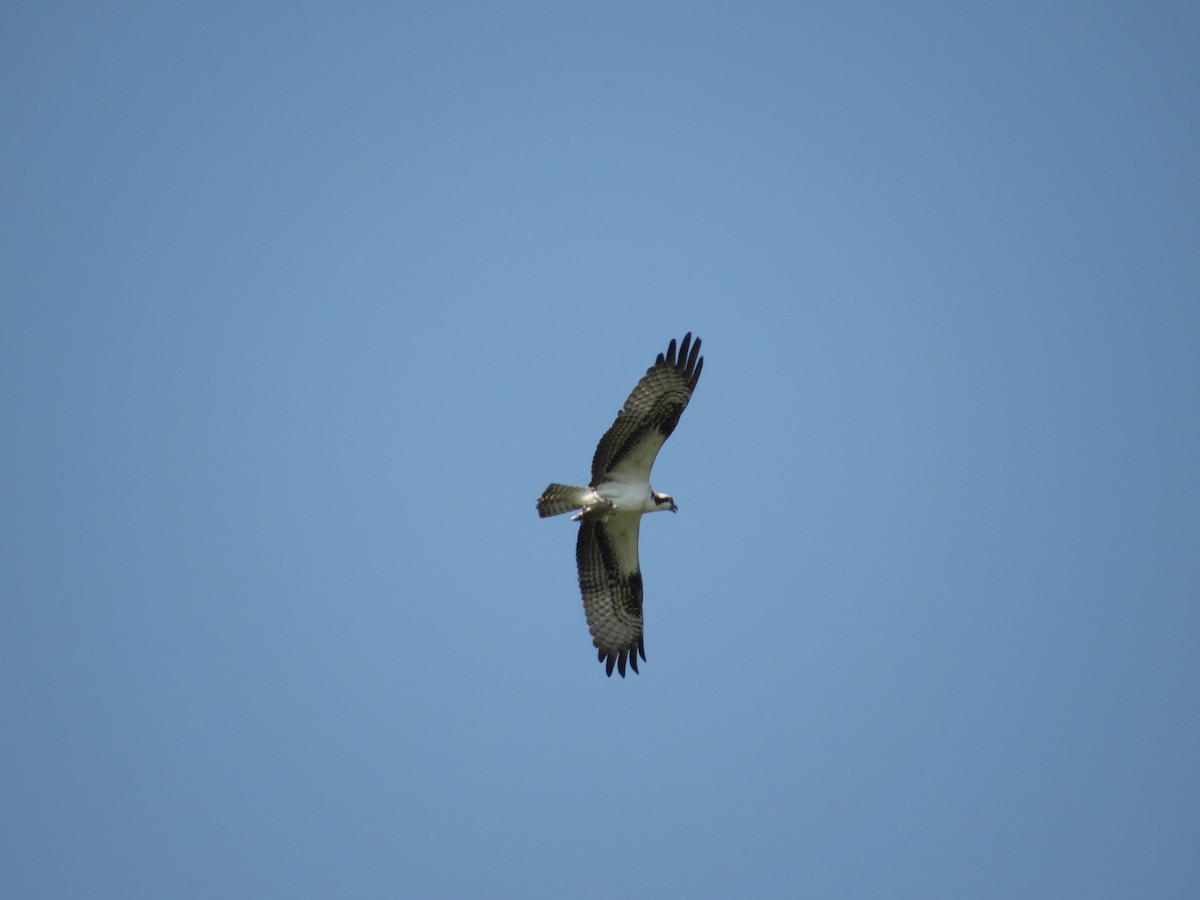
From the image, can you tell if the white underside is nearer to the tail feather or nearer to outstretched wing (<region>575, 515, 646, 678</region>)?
the tail feather

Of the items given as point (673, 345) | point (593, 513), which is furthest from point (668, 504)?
point (673, 345)

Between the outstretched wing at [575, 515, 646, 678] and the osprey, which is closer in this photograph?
the osprey

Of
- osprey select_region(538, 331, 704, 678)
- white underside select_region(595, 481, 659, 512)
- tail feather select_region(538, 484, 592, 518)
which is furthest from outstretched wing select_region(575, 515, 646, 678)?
tail feather select_region(538, 484, 592, 518)

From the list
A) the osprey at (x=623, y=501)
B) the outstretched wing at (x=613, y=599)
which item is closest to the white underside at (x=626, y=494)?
the osprey at (x=623, y=501)

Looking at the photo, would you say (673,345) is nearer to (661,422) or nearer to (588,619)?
(661,422)

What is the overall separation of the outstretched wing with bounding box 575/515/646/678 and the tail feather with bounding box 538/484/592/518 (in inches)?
39.5

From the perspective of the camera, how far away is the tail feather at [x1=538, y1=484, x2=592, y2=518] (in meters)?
12.8

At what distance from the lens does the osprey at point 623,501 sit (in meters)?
12.8

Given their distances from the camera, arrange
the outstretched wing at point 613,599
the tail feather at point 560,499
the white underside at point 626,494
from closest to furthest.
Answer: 1. the tail feather at point 560,499
2. the white underside at point 626,494
3. the outstretched wing at point 613,599

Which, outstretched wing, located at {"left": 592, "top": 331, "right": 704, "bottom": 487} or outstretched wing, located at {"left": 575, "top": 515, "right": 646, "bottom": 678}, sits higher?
outstretched wing, located at {"left": 592, "top": 331, "right": 704, "bottom": 487}

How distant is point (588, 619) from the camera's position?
1409 cm

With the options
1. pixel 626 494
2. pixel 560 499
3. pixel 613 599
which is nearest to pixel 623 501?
pixel 626 494

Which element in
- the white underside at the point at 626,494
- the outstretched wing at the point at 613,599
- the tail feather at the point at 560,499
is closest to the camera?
the tail feather at the point at 560,499

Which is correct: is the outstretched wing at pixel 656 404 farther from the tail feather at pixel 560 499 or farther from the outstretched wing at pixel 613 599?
the outstretched wing at pixel 613 599
